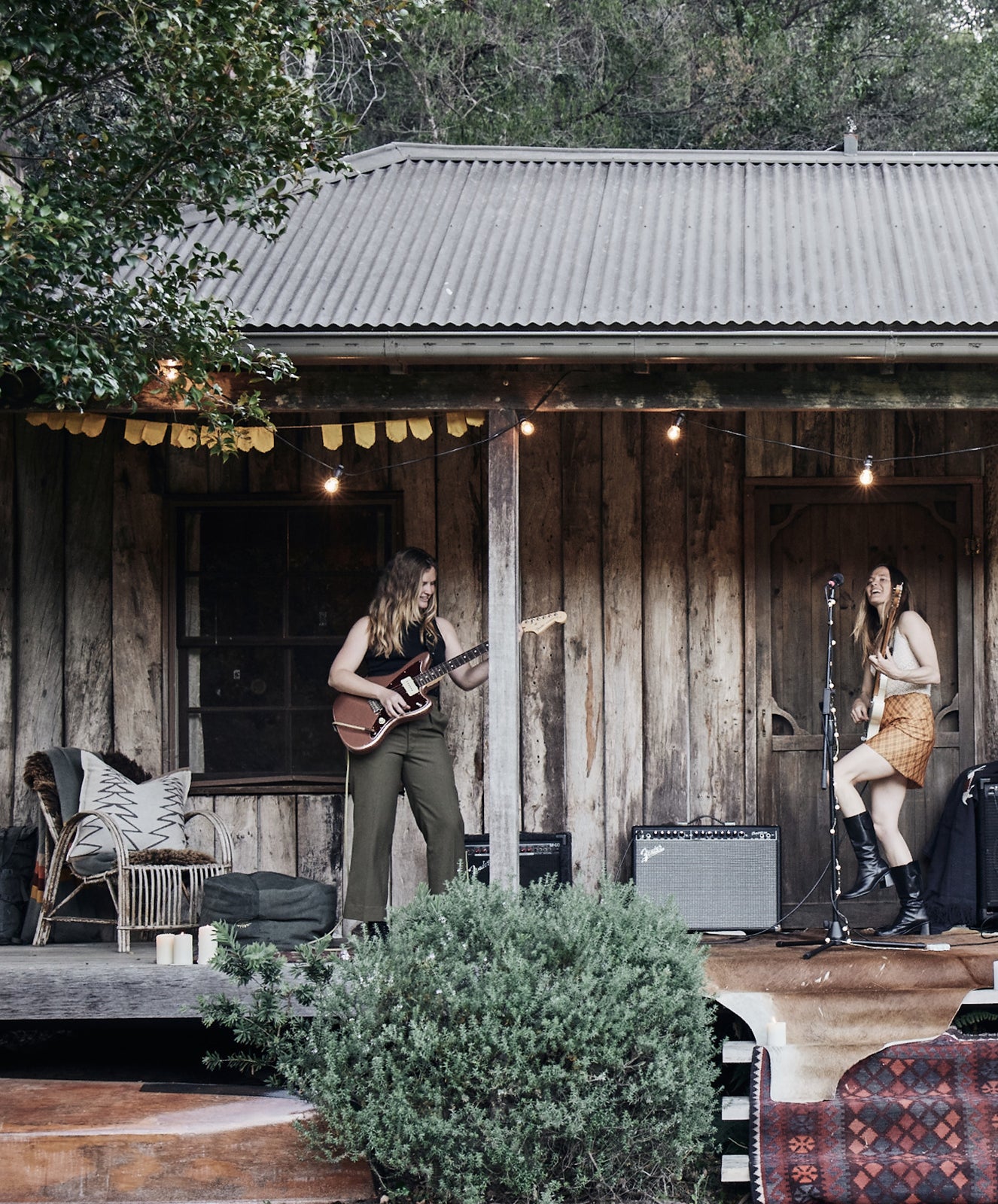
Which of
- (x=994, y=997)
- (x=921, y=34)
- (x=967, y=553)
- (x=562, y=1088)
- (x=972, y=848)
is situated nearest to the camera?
(x=562, y=1088)

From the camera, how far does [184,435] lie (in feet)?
17.5

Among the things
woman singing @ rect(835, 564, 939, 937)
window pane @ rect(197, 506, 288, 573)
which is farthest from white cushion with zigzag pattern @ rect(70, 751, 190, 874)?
woman singing @ rect(835, 564, 939, 937)

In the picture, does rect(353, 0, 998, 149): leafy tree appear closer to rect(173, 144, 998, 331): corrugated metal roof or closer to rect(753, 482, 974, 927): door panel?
rect(173, 144, 998, 331): corrugated metal roof

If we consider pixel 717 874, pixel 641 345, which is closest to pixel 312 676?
pixel 717 874

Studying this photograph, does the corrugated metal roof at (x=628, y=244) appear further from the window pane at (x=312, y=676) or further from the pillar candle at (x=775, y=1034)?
the pillar candle at (x=775, y=1034)

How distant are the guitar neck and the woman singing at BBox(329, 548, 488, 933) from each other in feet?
0.22

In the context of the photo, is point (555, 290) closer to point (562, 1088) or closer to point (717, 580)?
point (717, 580)

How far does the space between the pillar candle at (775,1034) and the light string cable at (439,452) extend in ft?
7.80

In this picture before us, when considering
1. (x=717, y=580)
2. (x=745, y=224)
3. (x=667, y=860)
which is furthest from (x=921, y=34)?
(x=667, y=860)

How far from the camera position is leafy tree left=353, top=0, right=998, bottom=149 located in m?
13.8

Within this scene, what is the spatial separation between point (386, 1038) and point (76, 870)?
2153 mm

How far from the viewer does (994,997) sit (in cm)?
502

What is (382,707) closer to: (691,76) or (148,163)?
(148,163)

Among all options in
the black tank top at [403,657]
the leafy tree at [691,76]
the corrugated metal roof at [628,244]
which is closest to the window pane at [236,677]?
the black tank top at [403,657]
